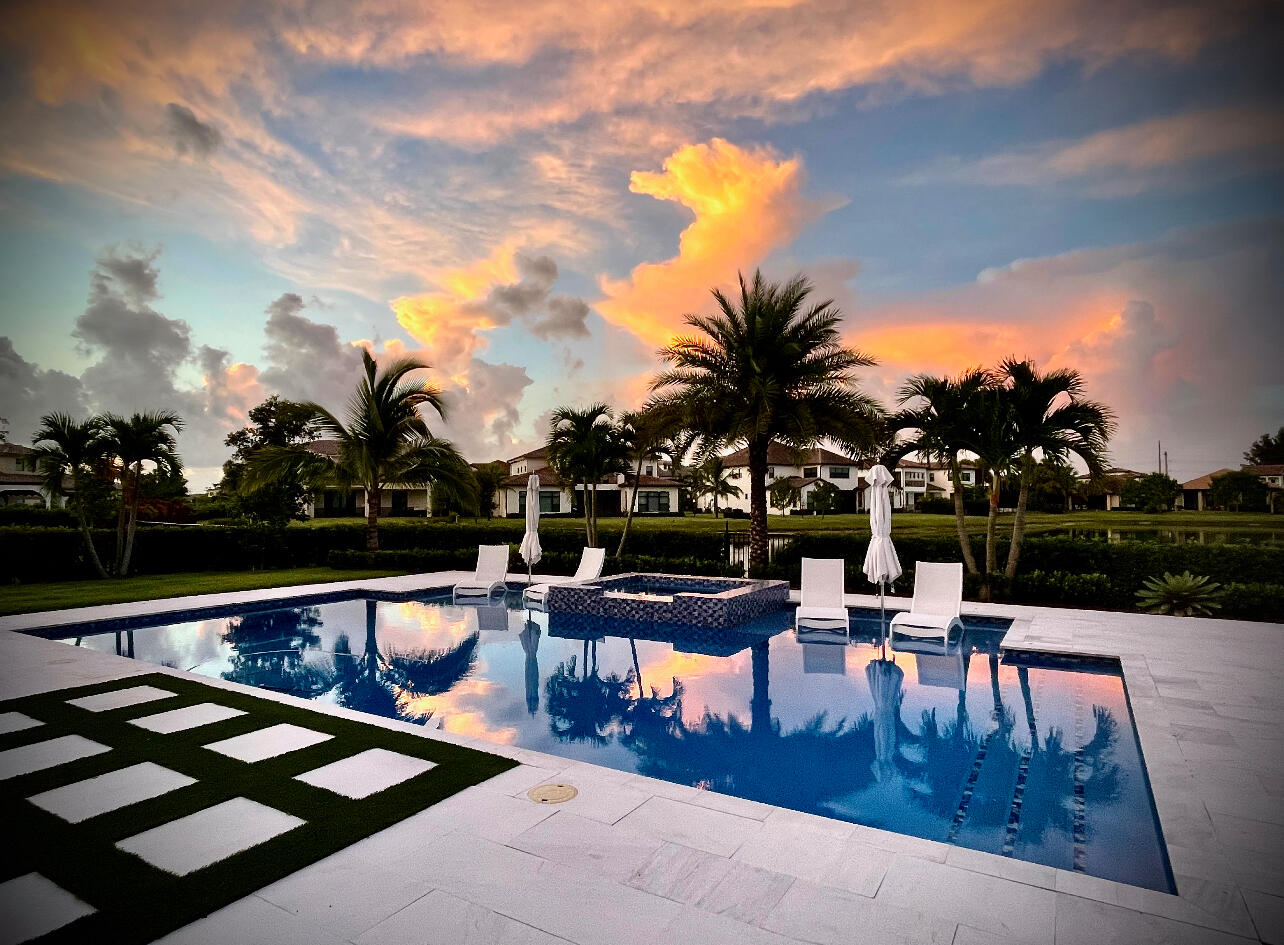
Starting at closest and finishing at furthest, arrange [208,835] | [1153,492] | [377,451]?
[208,835] → [377,451] → [1153,492]

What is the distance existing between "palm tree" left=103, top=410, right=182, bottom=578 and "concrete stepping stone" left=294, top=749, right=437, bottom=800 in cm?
1551

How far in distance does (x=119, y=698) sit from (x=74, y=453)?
13.0 m

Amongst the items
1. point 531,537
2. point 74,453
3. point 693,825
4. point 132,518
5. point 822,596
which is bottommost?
point 693,825

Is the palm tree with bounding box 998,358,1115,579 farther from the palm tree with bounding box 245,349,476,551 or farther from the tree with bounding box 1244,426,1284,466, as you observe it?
the tree with bounding box 1244,426,1284,466

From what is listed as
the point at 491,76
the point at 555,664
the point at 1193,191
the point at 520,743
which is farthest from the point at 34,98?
the point at 1193,191

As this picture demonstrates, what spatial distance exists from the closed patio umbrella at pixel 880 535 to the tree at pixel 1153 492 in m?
24.2

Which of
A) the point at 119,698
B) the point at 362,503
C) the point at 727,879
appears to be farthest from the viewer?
the point at 362,503

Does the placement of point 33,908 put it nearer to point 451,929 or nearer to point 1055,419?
point 451,929

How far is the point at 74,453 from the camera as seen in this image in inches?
666

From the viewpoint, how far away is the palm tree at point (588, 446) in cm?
1988

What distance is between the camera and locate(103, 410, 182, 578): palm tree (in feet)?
56.7

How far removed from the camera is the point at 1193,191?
1662 centimetres

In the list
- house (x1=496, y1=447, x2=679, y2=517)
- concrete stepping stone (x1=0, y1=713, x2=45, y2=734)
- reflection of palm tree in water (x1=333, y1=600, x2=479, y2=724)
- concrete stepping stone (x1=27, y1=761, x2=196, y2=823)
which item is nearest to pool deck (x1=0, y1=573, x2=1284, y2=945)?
concrete stepping stone (x1=27, y1=761, x2=196, y2=823)

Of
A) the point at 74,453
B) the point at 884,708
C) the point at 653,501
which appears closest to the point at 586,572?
the point at 884,708
